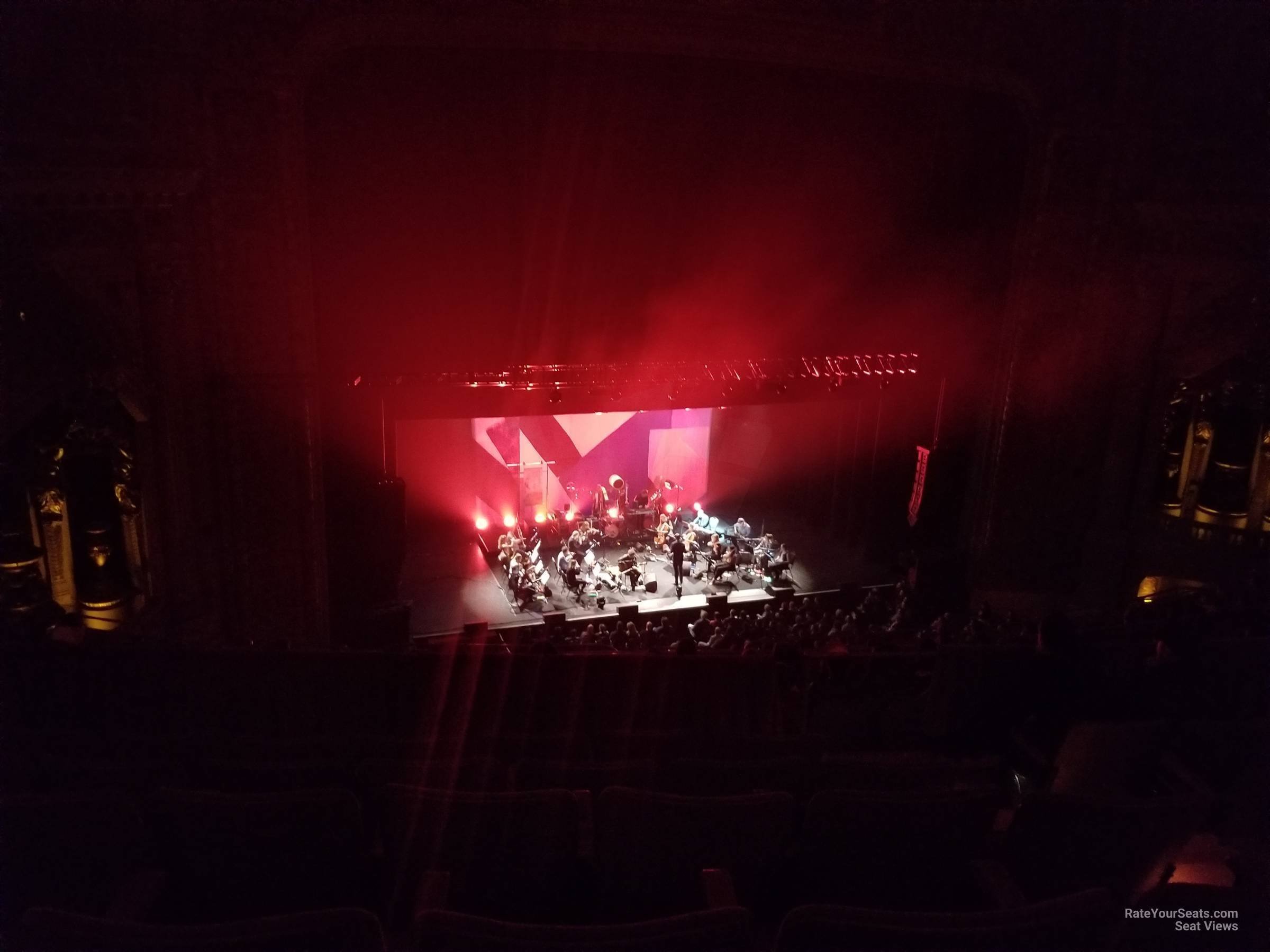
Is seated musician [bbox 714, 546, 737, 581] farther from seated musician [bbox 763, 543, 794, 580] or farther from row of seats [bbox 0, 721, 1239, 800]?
row of seats [bbox 0, 721, 1239, 800]

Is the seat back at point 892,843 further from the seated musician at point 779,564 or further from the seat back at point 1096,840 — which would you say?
the seated musician at point 779,564

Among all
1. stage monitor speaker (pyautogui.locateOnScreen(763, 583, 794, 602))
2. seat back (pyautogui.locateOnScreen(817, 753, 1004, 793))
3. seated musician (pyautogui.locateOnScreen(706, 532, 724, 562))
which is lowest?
stage monitor speaker (pyautogui.locateOnScreen(763, 583, 794, 602))

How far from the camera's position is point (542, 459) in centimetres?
1377

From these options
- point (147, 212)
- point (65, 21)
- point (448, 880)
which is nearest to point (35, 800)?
point (448, 880)

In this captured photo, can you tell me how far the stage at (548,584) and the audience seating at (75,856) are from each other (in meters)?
7.39

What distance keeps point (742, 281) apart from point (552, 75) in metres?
2.99

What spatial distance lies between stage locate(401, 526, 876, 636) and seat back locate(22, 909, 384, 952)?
8.27 m

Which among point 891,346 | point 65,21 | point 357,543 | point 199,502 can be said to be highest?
point 65,21

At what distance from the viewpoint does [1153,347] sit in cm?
1019

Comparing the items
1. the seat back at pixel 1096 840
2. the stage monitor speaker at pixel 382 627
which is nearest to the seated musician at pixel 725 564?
the stage monitor speaker at pixel 382 627

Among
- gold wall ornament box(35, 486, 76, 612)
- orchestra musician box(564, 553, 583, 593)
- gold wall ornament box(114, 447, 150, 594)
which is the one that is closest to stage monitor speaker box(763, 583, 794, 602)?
orchestra musician box(564, 553, 583, 593)

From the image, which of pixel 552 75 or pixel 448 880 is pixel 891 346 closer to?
pixel 552 75

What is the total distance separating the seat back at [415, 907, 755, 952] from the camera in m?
2.03

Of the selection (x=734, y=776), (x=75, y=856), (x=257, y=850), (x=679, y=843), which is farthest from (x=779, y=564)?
(x=75, y=856)
